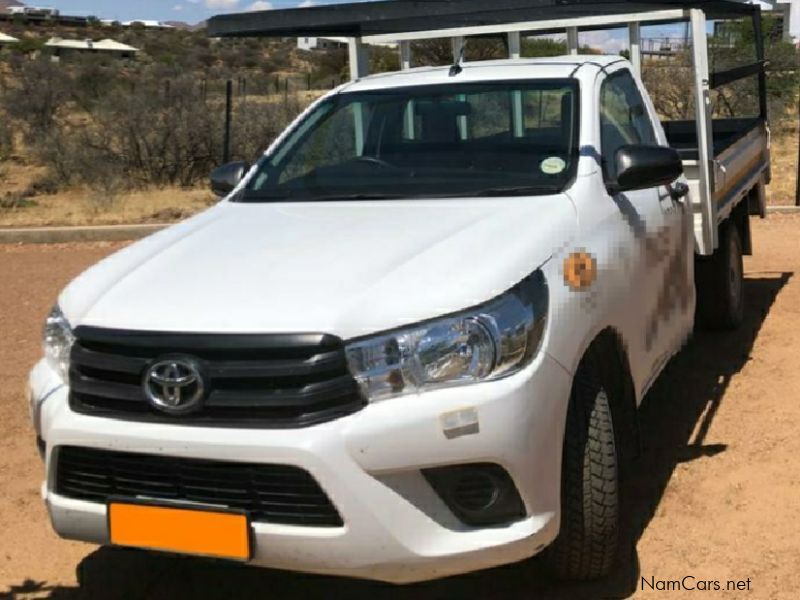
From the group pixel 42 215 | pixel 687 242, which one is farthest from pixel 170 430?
pixel 42 215

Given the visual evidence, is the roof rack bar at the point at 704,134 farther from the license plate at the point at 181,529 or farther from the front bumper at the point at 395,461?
the license plate at the point at 181,529

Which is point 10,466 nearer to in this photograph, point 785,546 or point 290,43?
point 785,546

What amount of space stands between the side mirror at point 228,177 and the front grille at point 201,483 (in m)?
1.89

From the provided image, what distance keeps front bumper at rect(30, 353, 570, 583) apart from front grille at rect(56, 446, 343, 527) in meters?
0.04

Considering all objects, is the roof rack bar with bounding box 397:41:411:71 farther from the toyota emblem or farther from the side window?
the toyota emblem

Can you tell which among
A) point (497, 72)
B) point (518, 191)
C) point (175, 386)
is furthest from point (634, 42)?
point (175, 386)

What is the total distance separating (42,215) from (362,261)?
1115 centimetres

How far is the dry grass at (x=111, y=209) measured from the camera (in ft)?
41.0

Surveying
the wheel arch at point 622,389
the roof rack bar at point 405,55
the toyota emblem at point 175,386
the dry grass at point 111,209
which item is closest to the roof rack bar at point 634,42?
the roof rack bar at point 405,55

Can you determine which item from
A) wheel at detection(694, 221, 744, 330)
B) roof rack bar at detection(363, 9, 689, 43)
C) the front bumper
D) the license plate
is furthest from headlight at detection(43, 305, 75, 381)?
wheel at detection(694, 221, 744, 330)

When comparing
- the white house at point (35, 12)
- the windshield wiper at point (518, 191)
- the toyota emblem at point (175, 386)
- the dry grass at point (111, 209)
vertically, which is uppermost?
the white house at point (35, 12)

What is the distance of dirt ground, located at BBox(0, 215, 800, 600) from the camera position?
3.65 m

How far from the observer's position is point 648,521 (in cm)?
411

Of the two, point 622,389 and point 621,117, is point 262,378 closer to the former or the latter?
point 622,389
